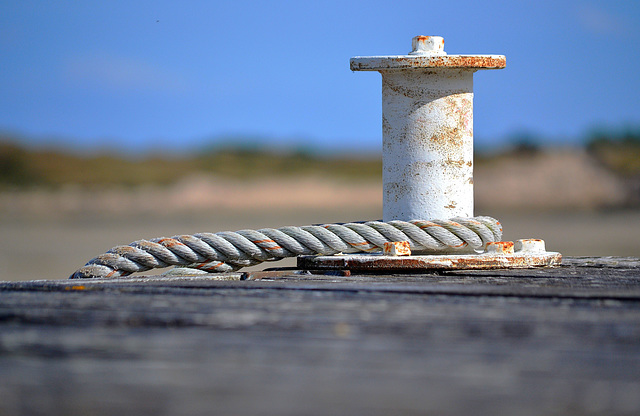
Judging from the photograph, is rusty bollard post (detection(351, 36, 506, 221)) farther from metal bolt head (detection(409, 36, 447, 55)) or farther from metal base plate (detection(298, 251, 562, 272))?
metal base plate (detection(298, 251, 562, 272))

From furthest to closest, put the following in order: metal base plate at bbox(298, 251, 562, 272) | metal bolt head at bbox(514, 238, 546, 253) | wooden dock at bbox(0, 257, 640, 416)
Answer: metal bolt head at bbox(514, 238, 546, 253) < metal base plate at bbox(298, 251, 562, 272) < wooden dock at bbox(0, 257, 640, 416)

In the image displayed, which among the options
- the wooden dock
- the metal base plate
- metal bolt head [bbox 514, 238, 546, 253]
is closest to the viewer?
the wooden dock

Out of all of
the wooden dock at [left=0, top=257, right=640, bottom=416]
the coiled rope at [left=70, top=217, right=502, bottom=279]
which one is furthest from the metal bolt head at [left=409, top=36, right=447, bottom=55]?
the wooden dock at [left=0, top=257, right=640, bottom=416]

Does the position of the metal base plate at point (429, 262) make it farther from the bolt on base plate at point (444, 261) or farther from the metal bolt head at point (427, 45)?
the metal bolt head at point (427, 45)

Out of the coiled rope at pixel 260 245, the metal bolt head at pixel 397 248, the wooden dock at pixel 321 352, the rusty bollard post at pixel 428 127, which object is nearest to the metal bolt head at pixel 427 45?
the rusty bollard post at pixel 428 127

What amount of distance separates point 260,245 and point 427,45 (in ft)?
3.43

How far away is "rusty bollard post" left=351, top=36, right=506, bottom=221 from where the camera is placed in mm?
3275

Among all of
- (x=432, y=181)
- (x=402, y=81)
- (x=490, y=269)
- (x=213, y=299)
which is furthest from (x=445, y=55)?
(x=213, y=299)

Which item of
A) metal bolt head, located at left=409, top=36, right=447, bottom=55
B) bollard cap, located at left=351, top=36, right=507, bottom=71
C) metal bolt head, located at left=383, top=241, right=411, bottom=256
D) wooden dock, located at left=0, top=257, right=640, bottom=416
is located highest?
metal bolt head, located at left=409, top=36, right=447, bottom=55

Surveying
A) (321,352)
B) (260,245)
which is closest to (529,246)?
(260,245)

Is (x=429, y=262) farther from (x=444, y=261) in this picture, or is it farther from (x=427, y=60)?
(x=427, y=60)

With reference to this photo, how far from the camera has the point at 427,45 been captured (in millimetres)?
3291

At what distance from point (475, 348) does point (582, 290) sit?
85 cm

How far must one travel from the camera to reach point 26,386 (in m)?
1.04
